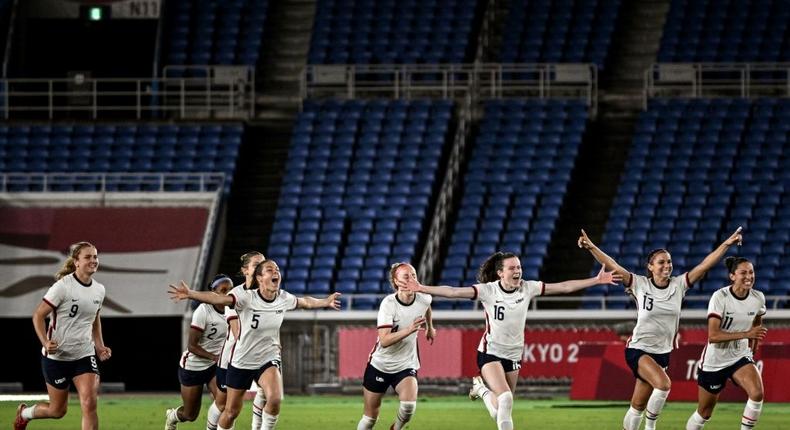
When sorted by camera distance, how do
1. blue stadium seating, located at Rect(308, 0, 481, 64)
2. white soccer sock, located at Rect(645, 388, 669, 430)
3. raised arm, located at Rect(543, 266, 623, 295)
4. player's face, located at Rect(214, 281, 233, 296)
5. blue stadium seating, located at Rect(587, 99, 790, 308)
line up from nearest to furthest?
1. raised arm, located at Rect(543, 266, 623, 295)
2. white soccer sock, located at Rect(645, 388, 669, 430)
3. player's face, located at Rect(214, 281, 233, 296)
4. blue stadium seating, located at Rect(587, 99, 790, 308)
5. blue stadium seating, located at Rect(308, 0, 481, 64)

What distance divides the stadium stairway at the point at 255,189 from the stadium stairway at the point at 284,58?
1.98 feet

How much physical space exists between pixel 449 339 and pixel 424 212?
17.5ft

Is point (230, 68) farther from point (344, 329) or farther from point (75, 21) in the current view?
point (344, 329)

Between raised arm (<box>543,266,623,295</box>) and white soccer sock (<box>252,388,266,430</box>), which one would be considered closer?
raised arm (<box>543,266,623,295</box>)

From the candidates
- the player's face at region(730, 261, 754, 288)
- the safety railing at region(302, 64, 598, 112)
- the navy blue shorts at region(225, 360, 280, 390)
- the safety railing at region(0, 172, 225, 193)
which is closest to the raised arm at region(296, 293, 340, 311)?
the navy blue shorts at region(225, 360, 280, 390)

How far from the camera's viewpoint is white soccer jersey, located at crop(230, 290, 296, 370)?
17.4 m

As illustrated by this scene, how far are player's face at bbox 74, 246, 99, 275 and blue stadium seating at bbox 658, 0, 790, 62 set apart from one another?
25068 millimetres

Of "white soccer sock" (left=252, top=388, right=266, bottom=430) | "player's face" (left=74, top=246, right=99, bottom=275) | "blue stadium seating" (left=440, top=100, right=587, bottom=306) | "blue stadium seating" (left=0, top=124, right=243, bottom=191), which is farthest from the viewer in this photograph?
"blue stadium seating" (left=0, top=124, right=243, bottom=191)

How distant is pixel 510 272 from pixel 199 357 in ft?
13.6

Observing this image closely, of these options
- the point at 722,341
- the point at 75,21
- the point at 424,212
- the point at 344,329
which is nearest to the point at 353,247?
the point at 424,212

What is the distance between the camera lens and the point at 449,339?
3178 centimetres

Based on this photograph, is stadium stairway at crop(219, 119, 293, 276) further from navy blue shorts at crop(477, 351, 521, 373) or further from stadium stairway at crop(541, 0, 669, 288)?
navy blue shorts at crop(477, 351, 521, 373)

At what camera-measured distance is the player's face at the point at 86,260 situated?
16.8m

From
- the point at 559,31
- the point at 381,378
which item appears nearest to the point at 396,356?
the point at 381,378
